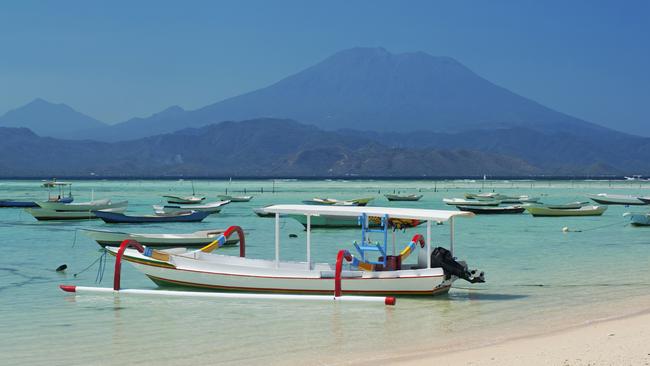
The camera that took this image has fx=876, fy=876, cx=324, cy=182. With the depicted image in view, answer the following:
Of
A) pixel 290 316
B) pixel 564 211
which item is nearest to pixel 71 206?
pixel 564 211

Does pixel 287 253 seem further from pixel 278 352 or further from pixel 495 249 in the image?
pixel 278 352

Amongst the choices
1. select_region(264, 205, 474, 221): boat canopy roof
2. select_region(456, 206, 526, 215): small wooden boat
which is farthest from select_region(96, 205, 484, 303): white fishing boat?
select_region(456, 206, 526, 215): small wooden boat

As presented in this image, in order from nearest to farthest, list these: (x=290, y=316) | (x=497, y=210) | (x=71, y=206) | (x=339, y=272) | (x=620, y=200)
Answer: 1. (x=290, y=316)
2. (x=339, y=272)
3. (x=71, y=206)
4. (x=497, y=210)
5. (x=620, y=200)

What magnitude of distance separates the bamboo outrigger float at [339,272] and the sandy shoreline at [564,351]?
4.22 metres

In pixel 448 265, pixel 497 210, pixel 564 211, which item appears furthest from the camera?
pixel 497 210

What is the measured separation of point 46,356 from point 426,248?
8.57 meters

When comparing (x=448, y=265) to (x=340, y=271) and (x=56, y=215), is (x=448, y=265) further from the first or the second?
(x=56, y=215)

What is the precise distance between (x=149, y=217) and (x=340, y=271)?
2808cm

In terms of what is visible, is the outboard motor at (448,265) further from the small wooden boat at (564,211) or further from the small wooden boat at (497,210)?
the small wooden boat at (497,210)

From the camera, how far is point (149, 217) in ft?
149

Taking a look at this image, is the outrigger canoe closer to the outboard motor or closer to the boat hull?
the boat hull

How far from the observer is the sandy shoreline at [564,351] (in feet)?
40.2

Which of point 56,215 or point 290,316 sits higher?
point 56,215

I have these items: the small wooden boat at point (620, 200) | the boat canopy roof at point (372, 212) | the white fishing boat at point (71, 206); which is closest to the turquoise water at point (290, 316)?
the boat canopy roof at point (372, 212)
